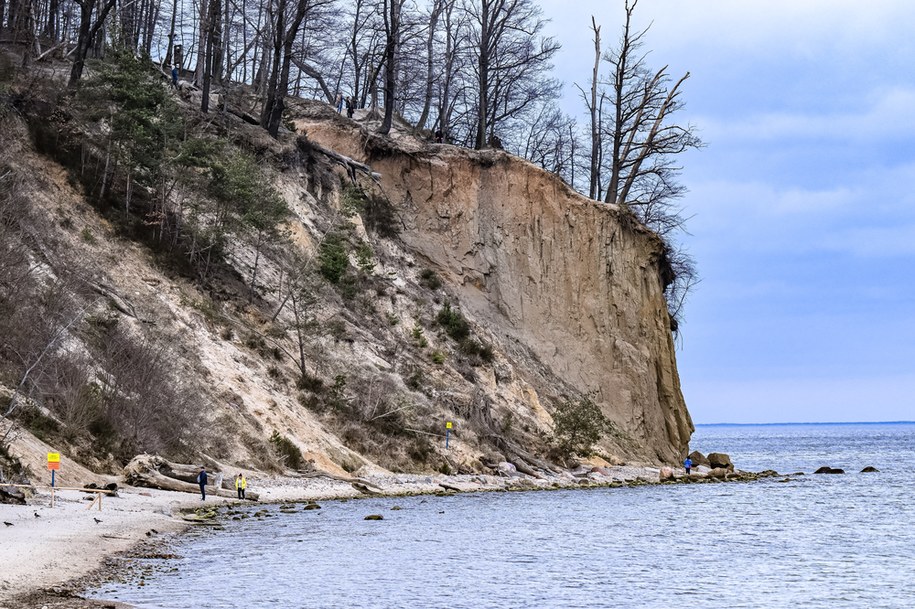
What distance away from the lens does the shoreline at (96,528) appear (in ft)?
43.0

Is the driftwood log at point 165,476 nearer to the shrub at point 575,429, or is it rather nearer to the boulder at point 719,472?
the shrub at point 575,429

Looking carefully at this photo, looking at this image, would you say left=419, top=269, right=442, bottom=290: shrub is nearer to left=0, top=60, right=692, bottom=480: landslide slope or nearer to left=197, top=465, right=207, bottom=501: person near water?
left=0, top=60, right=692, bottom=480: landslide slope

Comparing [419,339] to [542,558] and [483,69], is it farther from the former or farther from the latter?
[542,558]

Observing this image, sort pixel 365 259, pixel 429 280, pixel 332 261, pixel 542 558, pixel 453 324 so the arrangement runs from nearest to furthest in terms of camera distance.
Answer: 1. pixel 542 558
2. pixel 332 261
3. pixel 365 259
4. pixel 453 324
5. pixel 429 280

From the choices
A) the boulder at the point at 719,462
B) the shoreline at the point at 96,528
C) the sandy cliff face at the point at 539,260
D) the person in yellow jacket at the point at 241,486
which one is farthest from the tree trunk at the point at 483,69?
the person in yellow jacket at the point at 241,486

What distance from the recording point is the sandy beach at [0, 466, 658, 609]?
1312cm

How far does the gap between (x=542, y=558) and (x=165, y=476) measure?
10.8 metres

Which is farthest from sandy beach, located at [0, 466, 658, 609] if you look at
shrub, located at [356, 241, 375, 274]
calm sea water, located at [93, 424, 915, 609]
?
shrub, located at [356, 241, 375, 274]

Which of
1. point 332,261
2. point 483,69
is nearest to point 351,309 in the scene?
point 332,261

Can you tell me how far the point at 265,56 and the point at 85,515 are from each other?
123 feet

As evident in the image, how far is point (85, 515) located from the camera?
1969 cm

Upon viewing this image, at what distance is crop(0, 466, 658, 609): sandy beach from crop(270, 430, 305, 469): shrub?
1.01 m

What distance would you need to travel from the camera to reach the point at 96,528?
1836 cm

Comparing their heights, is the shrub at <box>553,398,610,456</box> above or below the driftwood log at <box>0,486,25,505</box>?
above
